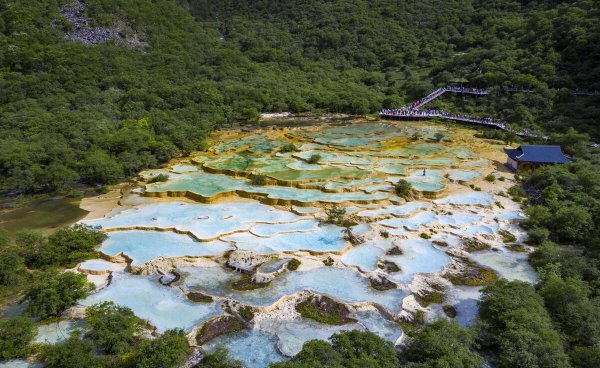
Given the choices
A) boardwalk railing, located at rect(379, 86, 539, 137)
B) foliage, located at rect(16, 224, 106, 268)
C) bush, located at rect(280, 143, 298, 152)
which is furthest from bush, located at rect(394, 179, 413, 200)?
boardwalk railing, located at rect(379, 86, 539, 137)

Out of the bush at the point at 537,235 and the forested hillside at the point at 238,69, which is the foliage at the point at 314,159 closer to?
the forested hillside at the point at 238,69

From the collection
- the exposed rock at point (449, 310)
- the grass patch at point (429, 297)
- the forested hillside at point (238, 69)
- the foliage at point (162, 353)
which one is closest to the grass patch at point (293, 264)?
the grass patch at point (429, 297)

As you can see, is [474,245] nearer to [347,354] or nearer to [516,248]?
[516,248]

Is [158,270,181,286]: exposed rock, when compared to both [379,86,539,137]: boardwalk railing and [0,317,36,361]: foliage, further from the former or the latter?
[379,86,539,137]: boardwalk railing

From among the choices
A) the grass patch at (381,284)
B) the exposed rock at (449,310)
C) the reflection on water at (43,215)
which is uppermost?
the reflection on water at (43,215)

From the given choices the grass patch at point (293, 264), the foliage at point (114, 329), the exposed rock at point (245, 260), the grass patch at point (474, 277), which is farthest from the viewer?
the grass patch at point (293, 264)

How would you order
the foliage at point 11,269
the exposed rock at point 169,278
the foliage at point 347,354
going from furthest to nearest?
1. the exposed rock at point 169,278
2. the foliage at point 11,269
3. the foliage at point 347,354
